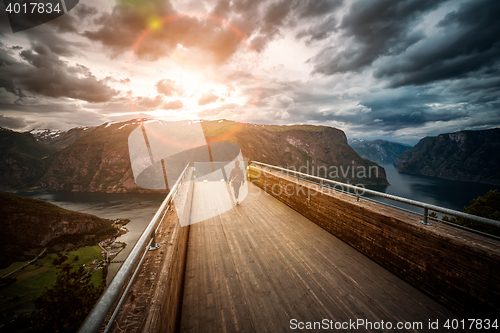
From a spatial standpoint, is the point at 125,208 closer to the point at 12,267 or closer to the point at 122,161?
the point at 12,267

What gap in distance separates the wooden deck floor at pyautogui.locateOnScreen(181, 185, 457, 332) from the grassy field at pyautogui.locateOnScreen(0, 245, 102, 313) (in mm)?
62142

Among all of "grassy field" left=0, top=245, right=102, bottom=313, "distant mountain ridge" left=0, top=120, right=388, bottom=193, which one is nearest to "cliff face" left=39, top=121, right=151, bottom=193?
"distant mountain ridge" left=0, top=120, right=388, bottom=193

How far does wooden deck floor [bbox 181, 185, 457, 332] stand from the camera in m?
2.79

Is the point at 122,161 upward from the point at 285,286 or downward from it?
upward

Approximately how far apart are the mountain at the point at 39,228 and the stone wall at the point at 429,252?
91.6m

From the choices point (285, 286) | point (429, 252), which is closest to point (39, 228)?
point (285, 286)

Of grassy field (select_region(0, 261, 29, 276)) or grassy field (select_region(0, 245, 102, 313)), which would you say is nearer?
grassy field (select_region(0, 245, 102, 313))

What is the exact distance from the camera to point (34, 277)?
55375 mm

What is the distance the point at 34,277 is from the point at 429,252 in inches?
3462

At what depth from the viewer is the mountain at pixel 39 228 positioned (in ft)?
221

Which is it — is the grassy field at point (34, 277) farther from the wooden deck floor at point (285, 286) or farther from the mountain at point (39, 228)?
the wooden deck floor at point (285, 286)

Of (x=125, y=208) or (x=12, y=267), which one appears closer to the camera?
(x=12, y=267)

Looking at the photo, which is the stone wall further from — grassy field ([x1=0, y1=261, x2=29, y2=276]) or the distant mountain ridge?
the distant mountain ridge

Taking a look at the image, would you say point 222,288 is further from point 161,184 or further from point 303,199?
point 161,184
